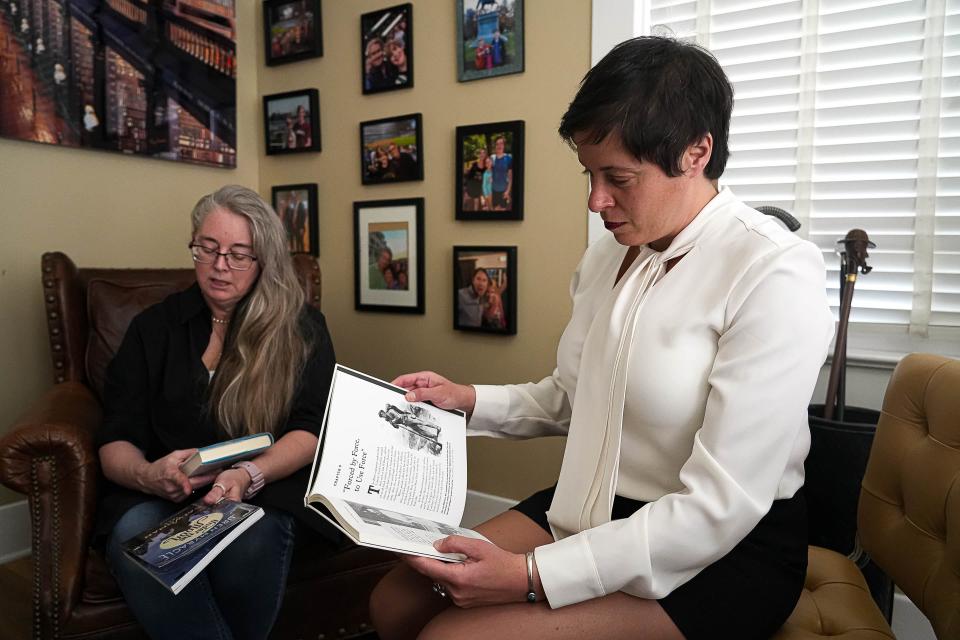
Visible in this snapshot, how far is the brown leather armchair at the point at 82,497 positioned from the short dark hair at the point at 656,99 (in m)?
1.14

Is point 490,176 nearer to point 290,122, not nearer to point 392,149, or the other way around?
point 392,149

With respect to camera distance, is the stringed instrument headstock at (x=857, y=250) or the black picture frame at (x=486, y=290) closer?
the stringed instrument headstock at (x=857, y=250)

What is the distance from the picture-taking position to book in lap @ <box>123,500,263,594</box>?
3.67 feet

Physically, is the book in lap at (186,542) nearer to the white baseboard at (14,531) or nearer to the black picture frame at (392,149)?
the white baseboard at (14,531)

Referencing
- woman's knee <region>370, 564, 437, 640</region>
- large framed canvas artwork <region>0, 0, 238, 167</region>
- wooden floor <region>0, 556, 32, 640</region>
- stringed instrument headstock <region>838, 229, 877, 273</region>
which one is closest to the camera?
woman's knee <region>370, 564, 437, 640</region>

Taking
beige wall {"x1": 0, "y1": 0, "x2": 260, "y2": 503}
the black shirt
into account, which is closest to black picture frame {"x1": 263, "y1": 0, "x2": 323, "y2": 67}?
beige wall {"x1": 0, "y1": 0, "x2": 260, "y2": 503}

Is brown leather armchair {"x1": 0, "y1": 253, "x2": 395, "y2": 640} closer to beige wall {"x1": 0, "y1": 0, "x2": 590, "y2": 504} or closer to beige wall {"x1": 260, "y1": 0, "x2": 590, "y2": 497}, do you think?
beige wall {"x1": 0, "y1": 0, "x2": 590, "y2": 504}

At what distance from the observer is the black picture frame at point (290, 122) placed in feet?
8.60

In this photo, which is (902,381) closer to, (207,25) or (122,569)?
(122,569)

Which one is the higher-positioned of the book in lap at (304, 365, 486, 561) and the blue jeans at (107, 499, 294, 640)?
the book in lap at (304, 365, 486, 561)

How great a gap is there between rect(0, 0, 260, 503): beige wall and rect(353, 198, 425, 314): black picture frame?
680mm

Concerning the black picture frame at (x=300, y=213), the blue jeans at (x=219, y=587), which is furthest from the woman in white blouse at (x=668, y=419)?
the black picture frame at (x=300, y=213)

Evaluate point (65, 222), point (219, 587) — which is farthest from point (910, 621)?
point (65, 222)

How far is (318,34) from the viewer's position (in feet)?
8.42
